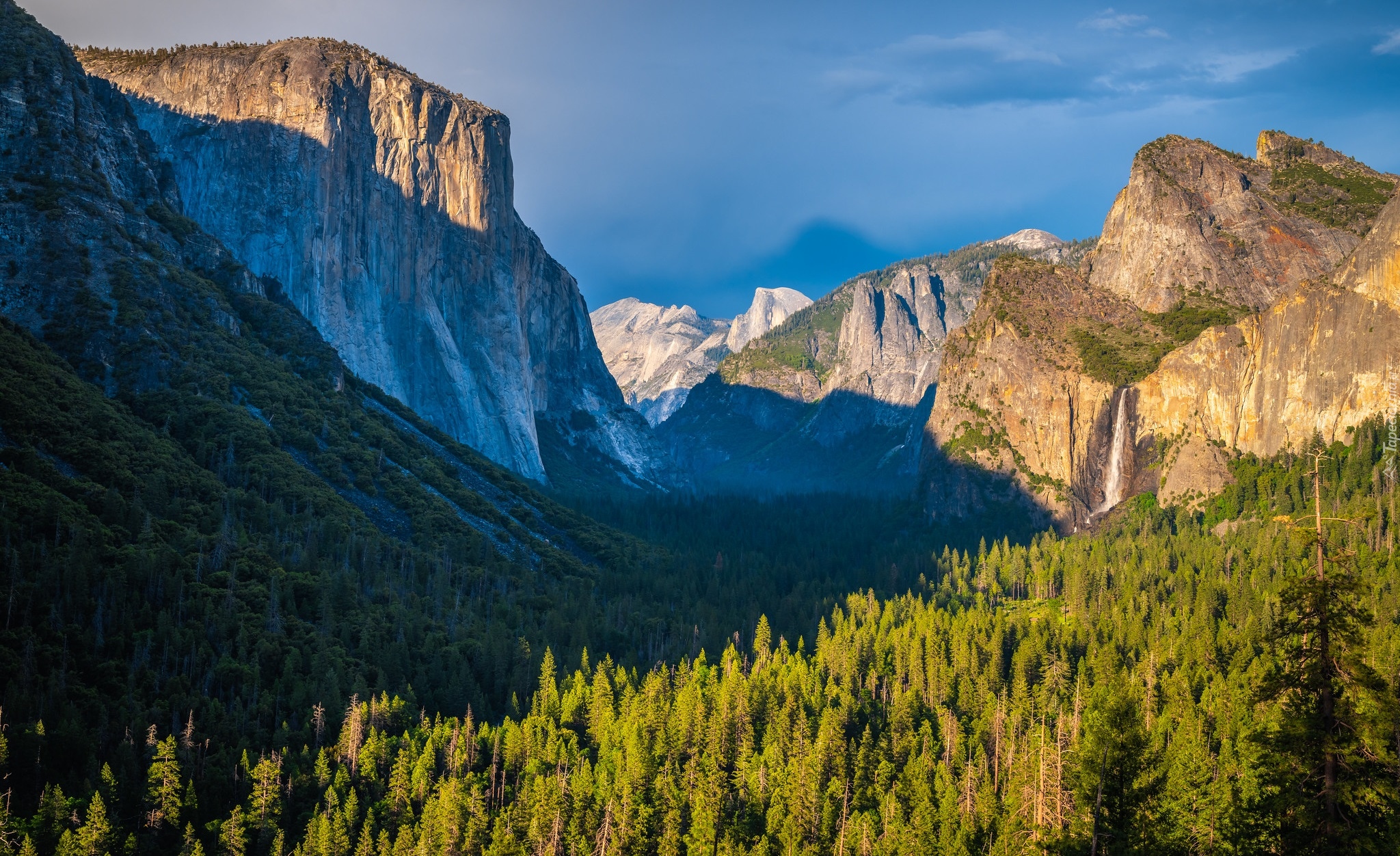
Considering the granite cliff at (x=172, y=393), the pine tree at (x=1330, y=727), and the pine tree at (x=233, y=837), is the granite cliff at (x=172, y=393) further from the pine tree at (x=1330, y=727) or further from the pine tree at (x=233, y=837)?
the pine tree at (x=1330, y=727)

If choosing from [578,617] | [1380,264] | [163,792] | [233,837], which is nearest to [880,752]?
[233,837]

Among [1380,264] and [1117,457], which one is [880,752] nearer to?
[1380,264]

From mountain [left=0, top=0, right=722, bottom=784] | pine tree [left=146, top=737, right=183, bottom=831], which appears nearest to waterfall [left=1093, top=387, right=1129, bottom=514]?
mountain [left=0, top=0, right=722, bottom=784]

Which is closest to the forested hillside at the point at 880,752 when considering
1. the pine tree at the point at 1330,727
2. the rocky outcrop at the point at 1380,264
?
the pine tree at the point at 1330,727

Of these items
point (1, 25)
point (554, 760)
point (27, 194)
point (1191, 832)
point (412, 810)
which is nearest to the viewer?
point (1191, 832)

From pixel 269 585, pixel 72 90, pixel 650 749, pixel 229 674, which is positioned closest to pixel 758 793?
pixel 650 749

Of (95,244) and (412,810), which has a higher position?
(95,244)

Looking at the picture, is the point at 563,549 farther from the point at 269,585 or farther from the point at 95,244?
the point at 95,244

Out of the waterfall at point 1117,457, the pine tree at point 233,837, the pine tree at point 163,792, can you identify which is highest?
the waterfall at point 1117,457
